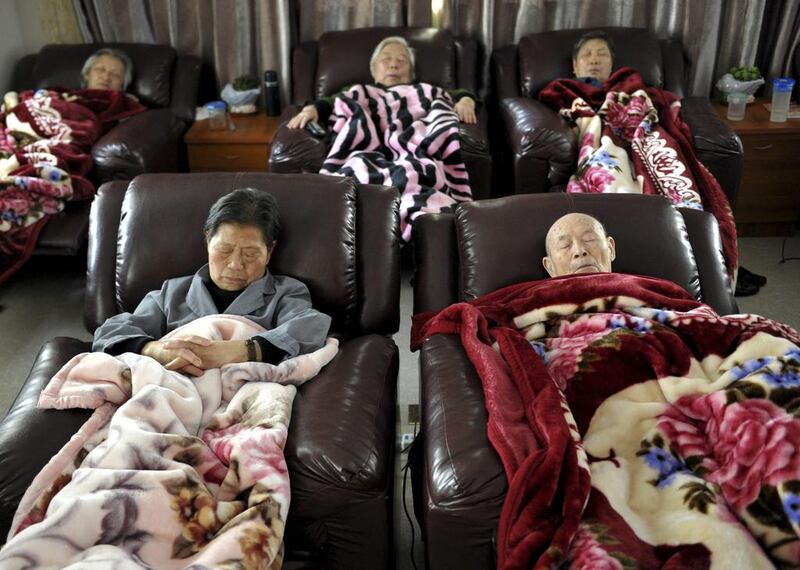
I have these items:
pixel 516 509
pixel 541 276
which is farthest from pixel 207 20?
pixel 516 509

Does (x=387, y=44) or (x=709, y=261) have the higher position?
(x=387, y=44)

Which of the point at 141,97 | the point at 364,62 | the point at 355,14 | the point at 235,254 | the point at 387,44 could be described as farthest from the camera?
the point at 355,14

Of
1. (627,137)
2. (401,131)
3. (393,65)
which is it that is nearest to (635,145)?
(627,137)

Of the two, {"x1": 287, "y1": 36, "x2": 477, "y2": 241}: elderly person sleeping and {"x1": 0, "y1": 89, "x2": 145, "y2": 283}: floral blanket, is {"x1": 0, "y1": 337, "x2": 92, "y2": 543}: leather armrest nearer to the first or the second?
{"x1": 0, "y1": 89, "x2": 145, "y2": 283}: floral blanket

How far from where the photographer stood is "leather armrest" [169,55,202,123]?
3668 mm

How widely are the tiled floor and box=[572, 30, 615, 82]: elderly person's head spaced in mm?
945

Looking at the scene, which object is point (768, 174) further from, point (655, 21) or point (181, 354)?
point (181, 354)

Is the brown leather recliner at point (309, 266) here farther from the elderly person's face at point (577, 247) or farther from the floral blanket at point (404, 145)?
the floral blanket at point (404, 145)

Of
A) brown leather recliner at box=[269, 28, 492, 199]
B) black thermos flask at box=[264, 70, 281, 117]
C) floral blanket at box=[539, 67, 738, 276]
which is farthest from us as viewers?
black thermos flask at box=[264, 70, 281, 117]

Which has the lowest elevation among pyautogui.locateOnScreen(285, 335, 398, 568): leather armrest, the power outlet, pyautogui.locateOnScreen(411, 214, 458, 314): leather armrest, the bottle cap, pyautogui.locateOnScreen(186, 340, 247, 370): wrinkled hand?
the power outlet

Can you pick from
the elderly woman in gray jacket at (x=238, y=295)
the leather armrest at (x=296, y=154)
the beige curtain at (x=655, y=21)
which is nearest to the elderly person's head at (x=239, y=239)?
the elderly woman in gray jacket at (x=238, y=295)

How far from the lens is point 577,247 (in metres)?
2.00

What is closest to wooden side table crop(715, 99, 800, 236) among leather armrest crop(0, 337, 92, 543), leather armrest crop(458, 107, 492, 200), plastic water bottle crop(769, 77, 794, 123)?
plastic water bottle crop(769, 77, 794, 123)

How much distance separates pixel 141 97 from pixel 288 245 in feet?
6.32
